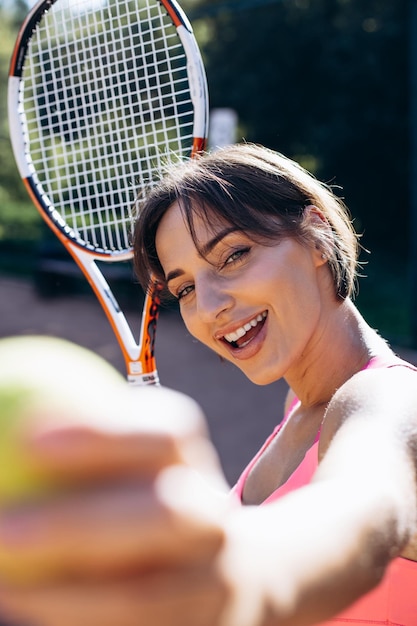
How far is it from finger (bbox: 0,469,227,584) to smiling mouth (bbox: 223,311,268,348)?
3.34ft

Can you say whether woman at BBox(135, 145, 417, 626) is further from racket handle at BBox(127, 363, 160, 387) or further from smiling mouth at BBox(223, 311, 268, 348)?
racket handle at BBox(127, 363, 160, 387)

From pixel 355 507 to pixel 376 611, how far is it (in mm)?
543

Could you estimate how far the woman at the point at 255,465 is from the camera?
454 mm

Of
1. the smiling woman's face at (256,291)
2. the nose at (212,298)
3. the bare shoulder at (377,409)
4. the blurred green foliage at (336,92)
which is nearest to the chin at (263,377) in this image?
the smiling woman's face at (256,291)

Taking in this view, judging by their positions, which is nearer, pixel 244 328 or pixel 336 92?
pixel 244 328

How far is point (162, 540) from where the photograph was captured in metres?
0.46

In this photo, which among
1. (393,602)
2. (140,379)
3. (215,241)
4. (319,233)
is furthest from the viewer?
(140,379)

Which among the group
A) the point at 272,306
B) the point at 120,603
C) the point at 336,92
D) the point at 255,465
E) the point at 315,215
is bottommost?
the point at 336,92

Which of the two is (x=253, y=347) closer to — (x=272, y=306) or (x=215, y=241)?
(x=272, y=306)

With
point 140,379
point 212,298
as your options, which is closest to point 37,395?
A: point 212,298

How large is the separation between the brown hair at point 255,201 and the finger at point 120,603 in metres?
1.03

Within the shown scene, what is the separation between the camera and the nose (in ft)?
4.70

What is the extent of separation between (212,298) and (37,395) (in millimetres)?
949

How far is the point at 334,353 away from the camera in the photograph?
1.45 m
